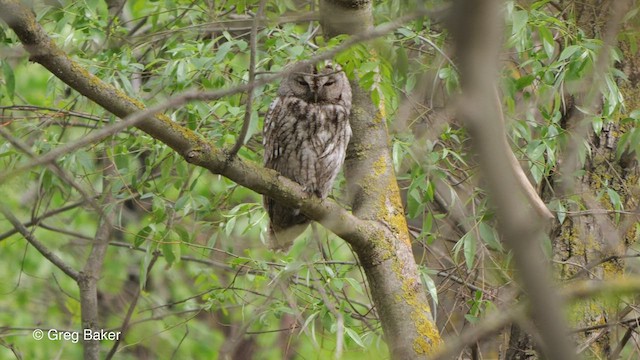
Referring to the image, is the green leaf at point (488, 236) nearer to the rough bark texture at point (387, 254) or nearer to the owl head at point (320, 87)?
the rough bark texture at point (387, 254)

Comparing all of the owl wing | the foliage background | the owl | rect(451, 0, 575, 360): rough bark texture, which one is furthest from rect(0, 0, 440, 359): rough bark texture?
rect(451, 0, 575, 360): rough bark texture

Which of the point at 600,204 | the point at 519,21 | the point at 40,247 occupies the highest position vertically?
the point at 519,21

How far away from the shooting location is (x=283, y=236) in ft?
12.2

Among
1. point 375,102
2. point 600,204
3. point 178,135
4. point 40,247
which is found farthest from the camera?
point 40,247

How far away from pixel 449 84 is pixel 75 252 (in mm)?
2379

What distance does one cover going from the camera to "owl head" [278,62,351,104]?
3.49 meters

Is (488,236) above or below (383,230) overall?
below

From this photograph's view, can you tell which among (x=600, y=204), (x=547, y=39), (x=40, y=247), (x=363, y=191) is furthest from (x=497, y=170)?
(x=40, y=247)

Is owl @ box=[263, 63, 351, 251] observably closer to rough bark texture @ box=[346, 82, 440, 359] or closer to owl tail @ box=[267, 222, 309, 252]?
owl tail @ box=[267, 222, 309, 252]

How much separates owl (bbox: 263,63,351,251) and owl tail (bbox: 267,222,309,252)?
4 cm

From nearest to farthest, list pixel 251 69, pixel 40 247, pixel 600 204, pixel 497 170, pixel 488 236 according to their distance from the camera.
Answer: pixel 497 170, pixel 251 69, pixel 488 236, pixel 600 204, pixel 40 247

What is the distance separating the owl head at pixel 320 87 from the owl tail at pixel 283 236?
0.56m

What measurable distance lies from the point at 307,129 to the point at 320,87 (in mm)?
190

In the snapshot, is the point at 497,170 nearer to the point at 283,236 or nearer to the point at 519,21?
the point at 519,21
